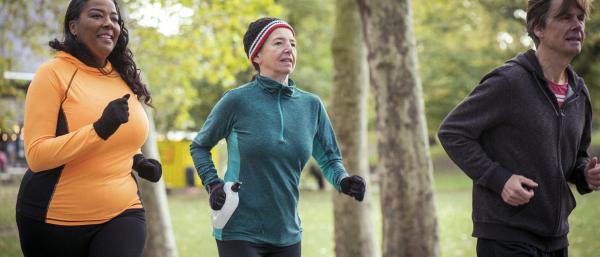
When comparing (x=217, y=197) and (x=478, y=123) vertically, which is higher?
(x=478, y=123)

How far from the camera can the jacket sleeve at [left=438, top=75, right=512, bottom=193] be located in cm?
399

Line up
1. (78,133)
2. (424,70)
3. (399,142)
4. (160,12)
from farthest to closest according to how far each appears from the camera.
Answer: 1. (424,70)
2. (160,12)
3. (399,142)
4. (78,133)

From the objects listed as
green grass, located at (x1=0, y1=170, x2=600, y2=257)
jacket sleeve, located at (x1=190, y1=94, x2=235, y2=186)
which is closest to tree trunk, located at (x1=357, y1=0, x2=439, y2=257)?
green grass, located at (x1=0, y1=170, x2=600, y2=257)

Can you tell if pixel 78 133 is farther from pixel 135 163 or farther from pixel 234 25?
pixel 234 25

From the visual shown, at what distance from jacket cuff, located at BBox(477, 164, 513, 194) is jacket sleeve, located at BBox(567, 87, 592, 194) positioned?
Result: 0.53m

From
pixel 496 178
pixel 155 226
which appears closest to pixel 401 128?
pixel 155 226

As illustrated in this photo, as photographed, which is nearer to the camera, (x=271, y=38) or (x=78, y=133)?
(x=78, y=133)

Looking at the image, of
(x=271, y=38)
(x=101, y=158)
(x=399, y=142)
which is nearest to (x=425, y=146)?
(x=399, y=142)

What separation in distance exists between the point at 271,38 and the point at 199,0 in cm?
1135

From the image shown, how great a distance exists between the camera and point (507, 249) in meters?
4.00

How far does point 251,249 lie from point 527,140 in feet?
4.98

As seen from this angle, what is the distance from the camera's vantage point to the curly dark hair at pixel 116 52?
14.0ft

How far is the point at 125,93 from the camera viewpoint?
4430 millimetres

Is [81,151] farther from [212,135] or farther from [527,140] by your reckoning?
[527,140]
